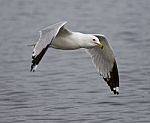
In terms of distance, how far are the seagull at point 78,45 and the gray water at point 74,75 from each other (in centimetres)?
54

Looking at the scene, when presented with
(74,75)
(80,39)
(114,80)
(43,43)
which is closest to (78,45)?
(80,39)

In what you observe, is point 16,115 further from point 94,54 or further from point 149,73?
point 149,73

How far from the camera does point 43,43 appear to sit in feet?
29.3

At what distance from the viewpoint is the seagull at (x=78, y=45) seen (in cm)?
888

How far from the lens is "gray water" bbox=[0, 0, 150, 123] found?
10688 mm

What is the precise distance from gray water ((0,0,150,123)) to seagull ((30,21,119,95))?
0.54 m

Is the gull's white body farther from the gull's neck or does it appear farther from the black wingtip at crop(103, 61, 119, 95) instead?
the black wingtip at crop(103, 61, 119, 95)

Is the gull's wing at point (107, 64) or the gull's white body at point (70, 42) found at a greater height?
the gull's white body at point (70, 42)

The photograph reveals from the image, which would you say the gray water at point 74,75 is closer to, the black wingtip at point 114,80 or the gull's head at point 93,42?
the black wingtip at point 114,80

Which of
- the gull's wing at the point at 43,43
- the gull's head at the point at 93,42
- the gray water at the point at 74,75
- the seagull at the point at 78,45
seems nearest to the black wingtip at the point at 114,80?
the seagull at the point at 78,45

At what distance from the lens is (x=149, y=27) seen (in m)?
19.3

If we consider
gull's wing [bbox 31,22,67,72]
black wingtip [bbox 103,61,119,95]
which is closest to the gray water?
black wingtip [bbox 103,61,119,95]

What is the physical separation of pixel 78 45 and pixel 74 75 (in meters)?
3.64

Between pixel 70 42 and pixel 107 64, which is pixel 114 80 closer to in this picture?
pixel 107 64
